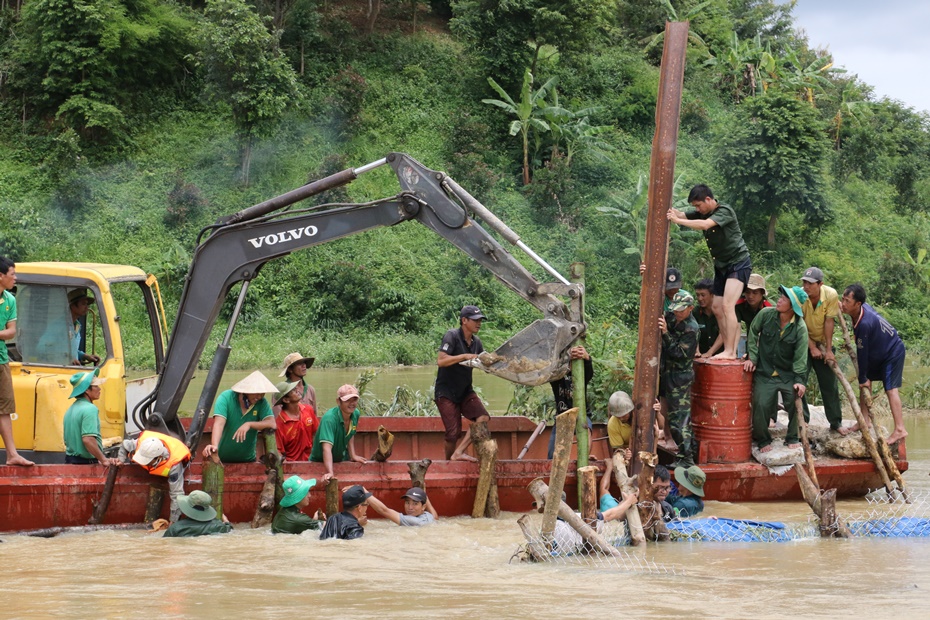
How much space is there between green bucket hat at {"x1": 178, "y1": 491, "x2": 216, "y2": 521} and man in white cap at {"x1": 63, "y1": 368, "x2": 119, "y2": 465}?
0.76 m

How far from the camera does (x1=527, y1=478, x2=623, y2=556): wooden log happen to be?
8.08 meters

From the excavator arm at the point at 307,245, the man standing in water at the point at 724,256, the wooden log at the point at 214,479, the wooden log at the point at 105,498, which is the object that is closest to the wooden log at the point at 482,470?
the excavator arm at the point at 307,245

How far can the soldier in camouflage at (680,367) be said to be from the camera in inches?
402

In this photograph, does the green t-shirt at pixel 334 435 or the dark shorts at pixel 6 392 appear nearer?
the dark shorts at pixel 6 392

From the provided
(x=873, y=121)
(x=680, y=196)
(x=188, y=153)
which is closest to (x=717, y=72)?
(x=873, y=121)

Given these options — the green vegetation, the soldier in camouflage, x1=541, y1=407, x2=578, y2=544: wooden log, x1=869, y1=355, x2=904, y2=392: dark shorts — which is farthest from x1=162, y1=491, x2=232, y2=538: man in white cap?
the green vegetation

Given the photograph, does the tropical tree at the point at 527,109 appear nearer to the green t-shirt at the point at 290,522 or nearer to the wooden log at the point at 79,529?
the green t-shirt at the point at 290,522

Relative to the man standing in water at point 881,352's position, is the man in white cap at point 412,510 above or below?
below

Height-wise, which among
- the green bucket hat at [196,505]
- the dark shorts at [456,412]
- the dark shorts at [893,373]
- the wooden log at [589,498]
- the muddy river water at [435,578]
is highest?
the dark shorts at [893,373]

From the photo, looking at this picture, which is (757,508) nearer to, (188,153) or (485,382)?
(485,382)

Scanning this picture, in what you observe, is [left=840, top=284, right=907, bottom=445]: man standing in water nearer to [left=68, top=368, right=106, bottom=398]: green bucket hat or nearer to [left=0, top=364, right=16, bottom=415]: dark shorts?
[left=68, top=368, right=106, bottom=398]: green bucket hat

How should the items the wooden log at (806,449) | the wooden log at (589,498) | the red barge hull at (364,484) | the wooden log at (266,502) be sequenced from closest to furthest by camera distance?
the wooden log at (589,498), the red barge hull at (364,484), the wooden log at (266,502), the wooden log at (806,449)

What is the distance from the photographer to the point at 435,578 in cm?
816

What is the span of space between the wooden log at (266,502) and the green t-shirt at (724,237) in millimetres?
4636
